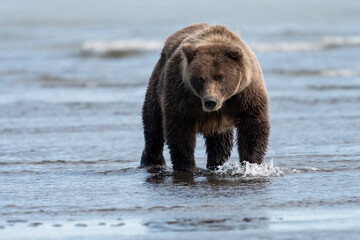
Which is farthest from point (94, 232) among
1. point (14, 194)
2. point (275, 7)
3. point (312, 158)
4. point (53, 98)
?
point (275, 7)

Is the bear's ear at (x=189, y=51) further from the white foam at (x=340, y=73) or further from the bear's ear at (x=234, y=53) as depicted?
the white foam at (x=340, y=73)

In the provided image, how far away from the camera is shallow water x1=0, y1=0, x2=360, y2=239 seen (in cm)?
604

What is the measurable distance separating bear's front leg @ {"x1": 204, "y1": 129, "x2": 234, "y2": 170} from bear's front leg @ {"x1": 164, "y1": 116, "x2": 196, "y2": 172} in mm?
569

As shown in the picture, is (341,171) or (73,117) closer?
(341,171)

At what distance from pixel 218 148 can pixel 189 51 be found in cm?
164

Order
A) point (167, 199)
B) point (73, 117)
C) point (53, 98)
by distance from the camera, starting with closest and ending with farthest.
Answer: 1. point (167, 199)
2. point (73, 117)
3. point (53, 98)

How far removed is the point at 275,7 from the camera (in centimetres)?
5450

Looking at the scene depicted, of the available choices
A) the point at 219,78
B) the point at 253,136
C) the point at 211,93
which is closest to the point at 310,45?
the point at 253,136

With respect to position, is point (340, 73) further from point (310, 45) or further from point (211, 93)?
point (211, 93)

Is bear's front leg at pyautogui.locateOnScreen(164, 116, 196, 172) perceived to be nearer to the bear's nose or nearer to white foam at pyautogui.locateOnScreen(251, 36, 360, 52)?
the bear's nose

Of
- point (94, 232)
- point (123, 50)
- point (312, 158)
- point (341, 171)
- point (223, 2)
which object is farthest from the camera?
point (223, 2)

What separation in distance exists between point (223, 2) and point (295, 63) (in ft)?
137

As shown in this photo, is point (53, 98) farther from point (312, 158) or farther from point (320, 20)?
point (320, 20)

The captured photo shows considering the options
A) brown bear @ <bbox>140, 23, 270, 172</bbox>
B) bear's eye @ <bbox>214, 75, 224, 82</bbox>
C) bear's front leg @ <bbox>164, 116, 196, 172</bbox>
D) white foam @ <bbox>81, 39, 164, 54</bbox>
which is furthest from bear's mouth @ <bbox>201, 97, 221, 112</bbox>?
white foam @ <bbox>81, 39, 164, 54</bbox>
